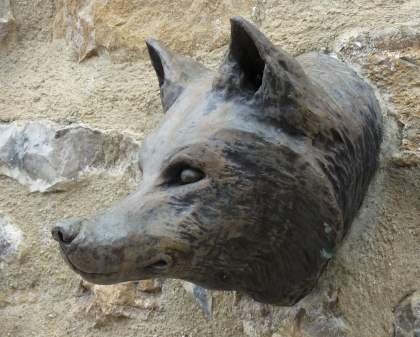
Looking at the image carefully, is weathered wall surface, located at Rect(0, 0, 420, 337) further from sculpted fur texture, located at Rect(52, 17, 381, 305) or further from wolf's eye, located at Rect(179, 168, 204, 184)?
wolf's eye, located at Rect(179, 168, 204, 184)

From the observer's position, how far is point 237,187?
73 centimetres

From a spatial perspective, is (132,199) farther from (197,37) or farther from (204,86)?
(197,37)

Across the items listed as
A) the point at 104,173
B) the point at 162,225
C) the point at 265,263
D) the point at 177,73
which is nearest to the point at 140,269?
the point at 162,225

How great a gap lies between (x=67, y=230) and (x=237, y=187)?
0.63 ft

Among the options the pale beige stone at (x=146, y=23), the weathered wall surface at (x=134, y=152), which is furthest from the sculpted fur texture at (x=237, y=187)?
the pale beige stone at (x=146, y=23)

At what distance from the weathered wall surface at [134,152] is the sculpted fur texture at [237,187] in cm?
12

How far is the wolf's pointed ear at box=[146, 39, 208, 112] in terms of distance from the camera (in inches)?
34.3

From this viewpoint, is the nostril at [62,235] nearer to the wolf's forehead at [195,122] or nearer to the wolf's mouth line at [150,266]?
the wolf's mouth line at [150,266]

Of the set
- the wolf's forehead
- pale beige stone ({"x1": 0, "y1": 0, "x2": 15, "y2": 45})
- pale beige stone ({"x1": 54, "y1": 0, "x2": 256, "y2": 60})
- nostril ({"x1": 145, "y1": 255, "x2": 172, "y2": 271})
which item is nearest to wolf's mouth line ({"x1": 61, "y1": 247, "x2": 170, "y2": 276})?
nostril ({"x1": 145, "y1": 255, "x2": 172, "y2": 271})

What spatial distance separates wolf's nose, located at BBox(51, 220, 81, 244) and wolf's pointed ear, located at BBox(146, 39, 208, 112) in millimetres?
233

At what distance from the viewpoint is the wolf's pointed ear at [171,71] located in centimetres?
87

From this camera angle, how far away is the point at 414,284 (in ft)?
2.86

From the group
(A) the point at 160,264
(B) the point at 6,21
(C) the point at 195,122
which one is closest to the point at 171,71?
(C) the point at 195,122

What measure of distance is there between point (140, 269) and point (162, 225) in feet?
0.19
